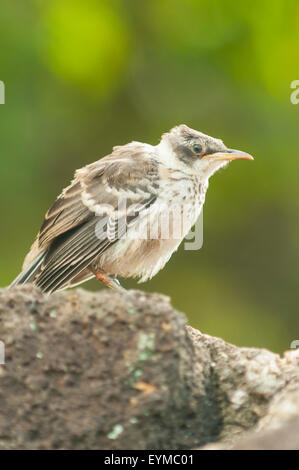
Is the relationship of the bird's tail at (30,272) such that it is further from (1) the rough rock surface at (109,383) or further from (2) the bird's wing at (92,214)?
(1) the rough rock surface at (109,383)

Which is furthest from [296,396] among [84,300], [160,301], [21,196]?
[21,196]

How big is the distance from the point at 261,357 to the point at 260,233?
665cm

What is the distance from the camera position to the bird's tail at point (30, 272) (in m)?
5.39

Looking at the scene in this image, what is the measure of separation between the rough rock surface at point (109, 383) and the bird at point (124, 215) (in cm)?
191

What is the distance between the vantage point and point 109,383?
3.18 meters

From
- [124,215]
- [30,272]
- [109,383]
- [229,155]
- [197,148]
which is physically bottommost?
[109,383]

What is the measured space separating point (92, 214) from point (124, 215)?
0.72 ft

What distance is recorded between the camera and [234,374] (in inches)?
143

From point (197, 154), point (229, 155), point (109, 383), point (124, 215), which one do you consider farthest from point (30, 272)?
point (109, 383)

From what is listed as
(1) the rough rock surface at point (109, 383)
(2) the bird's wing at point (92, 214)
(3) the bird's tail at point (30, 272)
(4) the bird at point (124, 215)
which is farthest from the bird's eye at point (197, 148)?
(1) the rough rock surface at point (109, 383)

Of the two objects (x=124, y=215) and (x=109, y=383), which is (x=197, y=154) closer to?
(x=124, y=215)

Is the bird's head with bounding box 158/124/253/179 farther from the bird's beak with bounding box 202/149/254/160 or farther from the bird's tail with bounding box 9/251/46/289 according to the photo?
the bird's tail with bounding box 9/251/46/289

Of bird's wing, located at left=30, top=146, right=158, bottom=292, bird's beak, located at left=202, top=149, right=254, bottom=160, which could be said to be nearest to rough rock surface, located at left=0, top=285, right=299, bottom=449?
bird's wing, located at left=30, top=146, right=158, bottom=292
